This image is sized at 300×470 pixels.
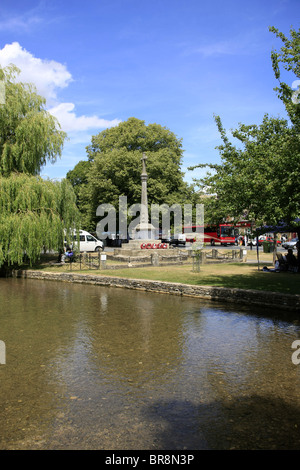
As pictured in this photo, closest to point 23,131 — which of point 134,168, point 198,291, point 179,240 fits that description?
point 198,291

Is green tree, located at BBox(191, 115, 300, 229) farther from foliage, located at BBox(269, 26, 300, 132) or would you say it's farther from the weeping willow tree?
the weeping willow tree

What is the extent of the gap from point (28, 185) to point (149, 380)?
1508cm

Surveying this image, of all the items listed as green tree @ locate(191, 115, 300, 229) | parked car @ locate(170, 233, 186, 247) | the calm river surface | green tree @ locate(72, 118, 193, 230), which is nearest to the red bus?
parked car @ locate(170, 233, 186, 247)

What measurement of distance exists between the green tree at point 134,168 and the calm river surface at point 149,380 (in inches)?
Answer: 1158

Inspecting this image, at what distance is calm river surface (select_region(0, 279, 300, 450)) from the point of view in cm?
399

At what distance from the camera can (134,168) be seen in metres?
38.9

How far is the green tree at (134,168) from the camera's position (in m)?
38.9

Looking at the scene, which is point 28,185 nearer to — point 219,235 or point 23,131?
point 23,131

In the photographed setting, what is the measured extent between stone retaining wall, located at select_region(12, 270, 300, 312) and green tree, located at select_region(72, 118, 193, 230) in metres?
22.3

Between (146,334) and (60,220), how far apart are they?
12898 mm

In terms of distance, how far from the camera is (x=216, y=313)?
34.2ft

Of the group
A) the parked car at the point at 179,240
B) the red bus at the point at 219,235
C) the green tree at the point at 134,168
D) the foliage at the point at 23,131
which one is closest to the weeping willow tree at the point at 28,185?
the foliage at the point at 23,131
